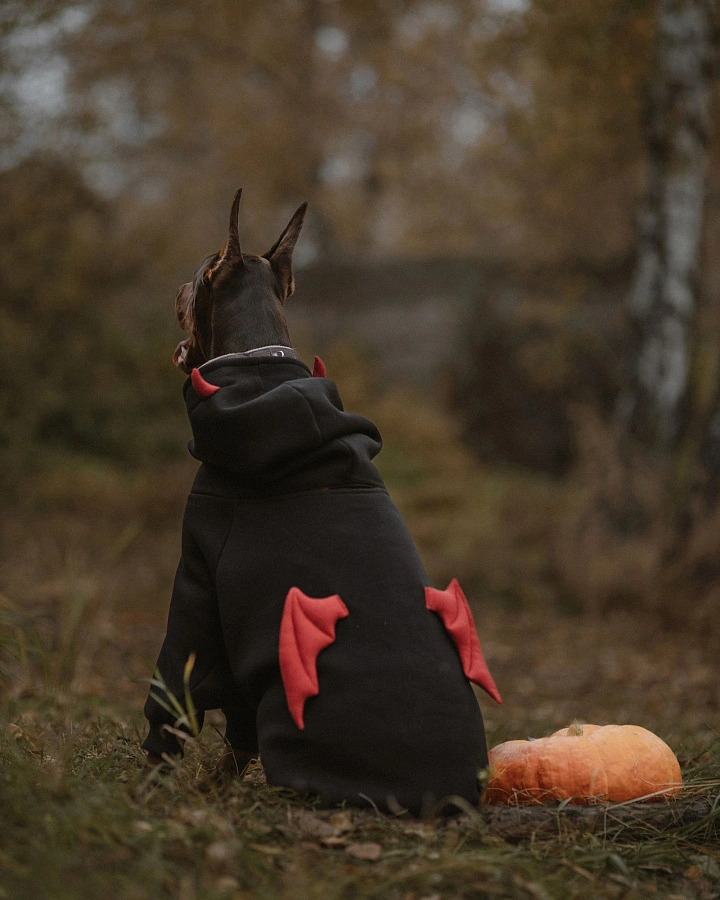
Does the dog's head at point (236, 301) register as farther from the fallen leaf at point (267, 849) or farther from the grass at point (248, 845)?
the fallen leaf at point (267, 849)

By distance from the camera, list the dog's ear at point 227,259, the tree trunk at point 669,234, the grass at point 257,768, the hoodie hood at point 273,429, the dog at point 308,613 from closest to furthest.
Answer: the grass at point 257,768 → the dog at point 308,613 → the hoodie hood at point 273,429 → the dog's ear at point 227,259 → the tree trunk at point 669,234

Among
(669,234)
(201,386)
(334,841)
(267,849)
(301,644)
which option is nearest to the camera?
(267,849)

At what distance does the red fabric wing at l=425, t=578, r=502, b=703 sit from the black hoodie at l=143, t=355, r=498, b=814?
0.09 feet

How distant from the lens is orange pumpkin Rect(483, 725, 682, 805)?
2.88m

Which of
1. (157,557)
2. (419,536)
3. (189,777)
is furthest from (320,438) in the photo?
(419,536)

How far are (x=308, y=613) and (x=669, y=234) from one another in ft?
23.7

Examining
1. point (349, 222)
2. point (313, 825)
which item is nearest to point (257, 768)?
point (313, 825)

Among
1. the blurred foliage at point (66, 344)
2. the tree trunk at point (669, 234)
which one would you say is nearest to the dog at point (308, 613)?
the tree trunk at point (669, 234)

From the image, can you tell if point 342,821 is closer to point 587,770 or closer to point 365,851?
point 365,851

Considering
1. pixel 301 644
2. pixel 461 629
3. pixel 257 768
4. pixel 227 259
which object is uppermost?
pixel 227 259

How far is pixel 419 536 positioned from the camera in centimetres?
1014

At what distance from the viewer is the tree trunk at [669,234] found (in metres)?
8.52

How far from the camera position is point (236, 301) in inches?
119

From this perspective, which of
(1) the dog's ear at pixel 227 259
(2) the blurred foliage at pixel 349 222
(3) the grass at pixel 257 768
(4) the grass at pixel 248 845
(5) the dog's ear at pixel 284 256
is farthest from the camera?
(2) the blurred foliage at pixel 349 222
